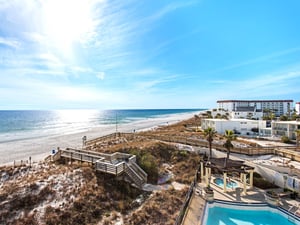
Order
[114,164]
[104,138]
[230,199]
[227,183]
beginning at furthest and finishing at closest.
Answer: [104,138] → [227,183] → [114,164] → [230,199]

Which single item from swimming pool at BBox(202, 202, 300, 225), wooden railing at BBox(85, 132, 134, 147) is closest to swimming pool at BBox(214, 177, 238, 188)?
swimming pool at BBox(202, 202, 300, 225)

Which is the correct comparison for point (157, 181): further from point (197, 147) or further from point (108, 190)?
point (197, 147)

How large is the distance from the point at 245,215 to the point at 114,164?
34.1ft

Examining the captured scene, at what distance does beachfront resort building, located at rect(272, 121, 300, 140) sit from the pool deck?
22967 mm

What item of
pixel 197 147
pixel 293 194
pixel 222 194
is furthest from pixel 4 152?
pixel 293 194

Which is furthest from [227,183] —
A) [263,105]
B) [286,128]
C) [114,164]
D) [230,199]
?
[263,105]

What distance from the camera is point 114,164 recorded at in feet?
53.7

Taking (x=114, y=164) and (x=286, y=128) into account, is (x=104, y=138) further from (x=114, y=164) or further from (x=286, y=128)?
(x=286, y=128)

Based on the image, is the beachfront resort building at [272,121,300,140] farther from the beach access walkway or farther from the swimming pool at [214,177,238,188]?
the beach access walkway

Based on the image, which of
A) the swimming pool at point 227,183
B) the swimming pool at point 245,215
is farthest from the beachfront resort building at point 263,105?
the swimming pool at point 245,215

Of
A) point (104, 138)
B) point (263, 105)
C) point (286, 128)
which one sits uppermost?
point (263, 105)

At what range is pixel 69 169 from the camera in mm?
15938

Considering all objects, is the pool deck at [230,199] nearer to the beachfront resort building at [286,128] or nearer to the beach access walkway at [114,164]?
the beach access walkway at [114,164]

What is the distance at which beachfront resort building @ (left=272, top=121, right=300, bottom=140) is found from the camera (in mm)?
32850
